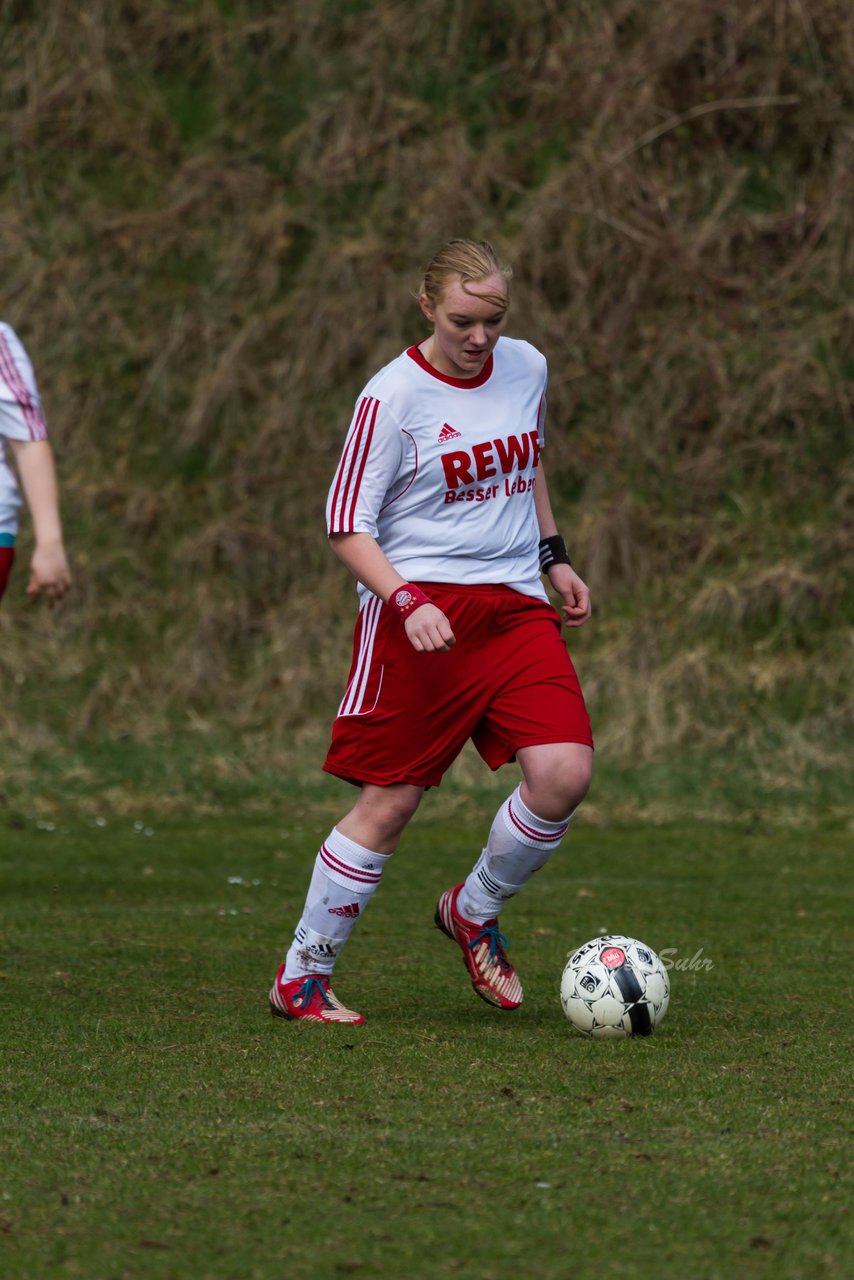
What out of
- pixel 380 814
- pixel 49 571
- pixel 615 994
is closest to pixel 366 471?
pixel 380 814

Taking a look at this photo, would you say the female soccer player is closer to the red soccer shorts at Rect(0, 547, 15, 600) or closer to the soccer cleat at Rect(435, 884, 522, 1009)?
the soccer cleat at Rect(435, 884, 522, 1009)

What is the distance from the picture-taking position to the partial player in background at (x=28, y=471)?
5.65 m

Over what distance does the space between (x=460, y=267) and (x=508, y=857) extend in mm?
1635

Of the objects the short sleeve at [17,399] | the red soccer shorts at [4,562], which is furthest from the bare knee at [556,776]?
the short sleeve at [17,399]

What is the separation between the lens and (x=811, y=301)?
1298 cm

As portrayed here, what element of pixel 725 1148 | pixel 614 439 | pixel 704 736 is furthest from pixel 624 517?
pixel 725 1148

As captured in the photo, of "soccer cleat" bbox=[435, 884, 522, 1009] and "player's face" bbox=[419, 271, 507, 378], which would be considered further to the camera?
"soccer cleat" bbox=[435, 884, 522, 1009]

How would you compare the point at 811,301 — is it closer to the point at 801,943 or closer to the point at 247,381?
the point at 247,381

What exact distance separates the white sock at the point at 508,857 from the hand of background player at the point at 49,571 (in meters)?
1.59

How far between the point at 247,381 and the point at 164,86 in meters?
3.06

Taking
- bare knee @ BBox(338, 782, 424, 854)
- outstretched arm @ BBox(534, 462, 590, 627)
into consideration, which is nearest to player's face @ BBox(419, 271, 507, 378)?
outstretched arm @ BBox(534, 462, 590, 627)

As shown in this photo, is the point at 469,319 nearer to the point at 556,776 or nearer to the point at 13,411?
the point at 556,776

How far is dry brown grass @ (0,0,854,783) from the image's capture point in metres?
12.3

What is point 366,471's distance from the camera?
4891mm
